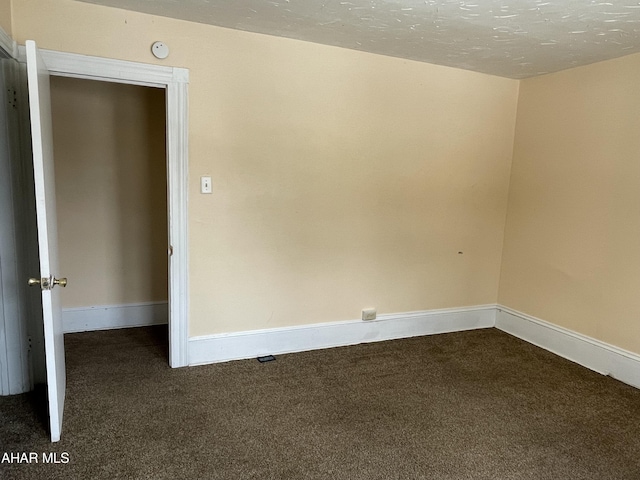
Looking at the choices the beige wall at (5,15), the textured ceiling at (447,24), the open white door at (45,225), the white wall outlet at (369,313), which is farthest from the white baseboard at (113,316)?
the textured ceiling at (447,24)

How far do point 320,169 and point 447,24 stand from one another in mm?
1258

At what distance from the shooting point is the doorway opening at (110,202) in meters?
3.42

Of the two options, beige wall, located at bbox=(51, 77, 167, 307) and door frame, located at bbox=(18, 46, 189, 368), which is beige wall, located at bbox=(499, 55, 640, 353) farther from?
beige wall, located at bbox=(51, 77, 167, 307)

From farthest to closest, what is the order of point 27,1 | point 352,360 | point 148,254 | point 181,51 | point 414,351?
point 148,254 → point 414,351 → point 352,360 → point 181,51 → point 27,1

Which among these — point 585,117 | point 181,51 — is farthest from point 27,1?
point 585,117

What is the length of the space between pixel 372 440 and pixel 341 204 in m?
1.71

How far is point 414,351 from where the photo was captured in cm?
346

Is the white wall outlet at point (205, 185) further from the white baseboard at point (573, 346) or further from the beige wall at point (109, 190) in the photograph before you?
the white baseboard at point (573, 346)

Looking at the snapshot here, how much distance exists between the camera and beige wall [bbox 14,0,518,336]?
2785mm

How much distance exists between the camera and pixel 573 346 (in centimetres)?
341

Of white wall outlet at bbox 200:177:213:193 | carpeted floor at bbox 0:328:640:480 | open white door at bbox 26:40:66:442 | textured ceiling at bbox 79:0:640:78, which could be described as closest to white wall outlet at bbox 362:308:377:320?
carpeted floor at bbox 0:328:640:480

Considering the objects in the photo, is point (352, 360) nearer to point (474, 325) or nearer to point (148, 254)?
point (474, 325)

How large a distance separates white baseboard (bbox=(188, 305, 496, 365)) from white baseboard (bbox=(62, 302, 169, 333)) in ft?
3.40

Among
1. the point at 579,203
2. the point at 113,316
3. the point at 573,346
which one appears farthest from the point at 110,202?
the point at 573,346
